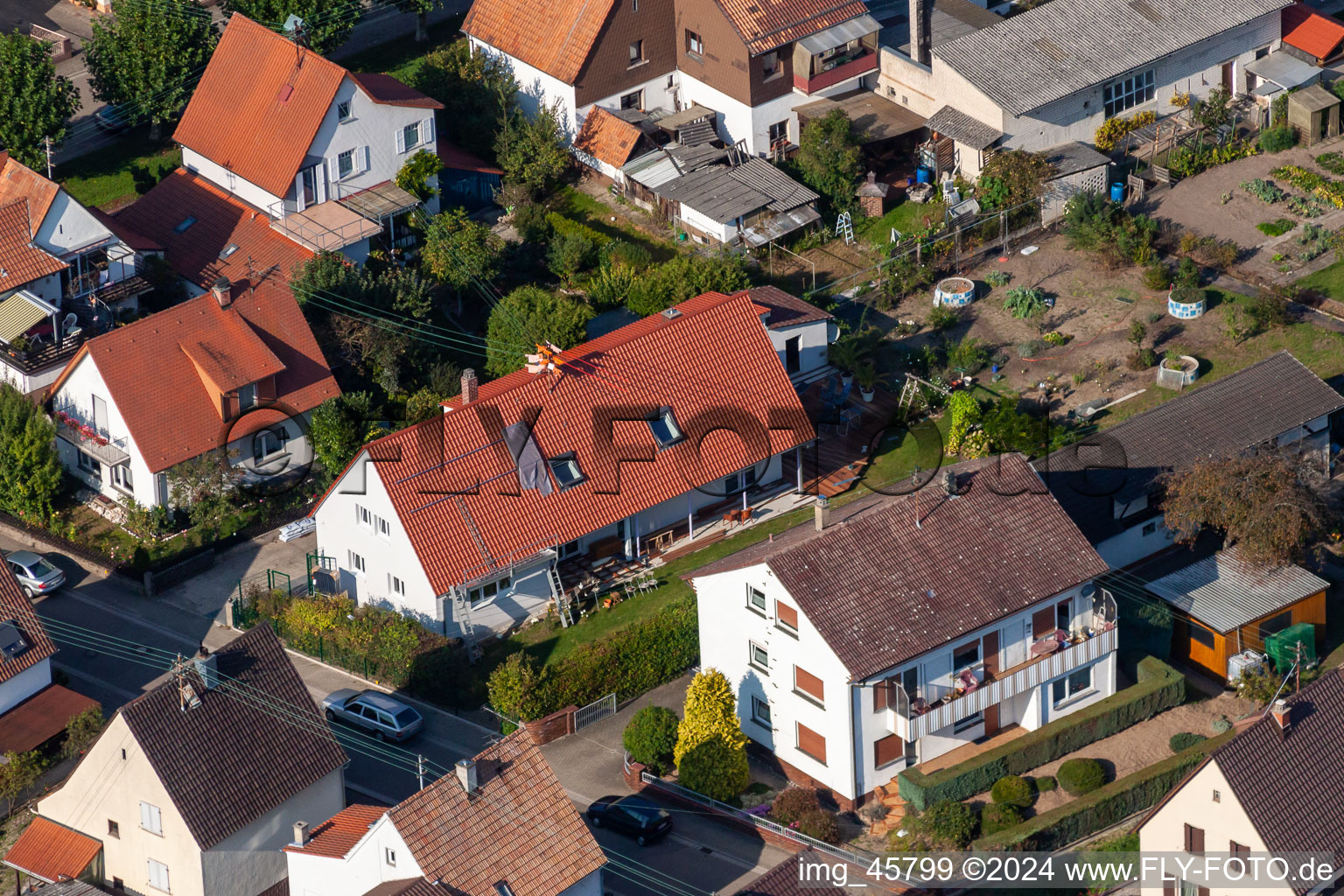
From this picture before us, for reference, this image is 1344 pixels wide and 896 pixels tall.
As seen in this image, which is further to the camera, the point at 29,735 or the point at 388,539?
the point at 388,539

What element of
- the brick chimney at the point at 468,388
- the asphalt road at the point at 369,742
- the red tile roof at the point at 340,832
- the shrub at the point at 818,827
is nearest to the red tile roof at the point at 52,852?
the red tile roof at the point at 340,832

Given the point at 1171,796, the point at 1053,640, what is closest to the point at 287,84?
the point at 1053,640

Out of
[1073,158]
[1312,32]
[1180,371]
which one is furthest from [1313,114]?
[1180,371]

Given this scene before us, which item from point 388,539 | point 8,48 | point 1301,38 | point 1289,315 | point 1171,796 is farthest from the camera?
point 1301,38

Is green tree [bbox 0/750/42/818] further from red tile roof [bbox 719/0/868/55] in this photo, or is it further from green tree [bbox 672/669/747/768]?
red tile roof [bbox 719/0/868/55]

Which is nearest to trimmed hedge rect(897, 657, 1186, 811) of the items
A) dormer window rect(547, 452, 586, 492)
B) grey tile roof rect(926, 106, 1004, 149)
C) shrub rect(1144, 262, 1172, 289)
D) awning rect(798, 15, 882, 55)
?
dormer window rect(547, 452, 586, 492)

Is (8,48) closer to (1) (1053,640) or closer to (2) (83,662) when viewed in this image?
(2) (83,662)

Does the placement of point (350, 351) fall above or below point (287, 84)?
below

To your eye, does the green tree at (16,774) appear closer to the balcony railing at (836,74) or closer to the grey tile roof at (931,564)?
the grey tile roof at (931,564)
